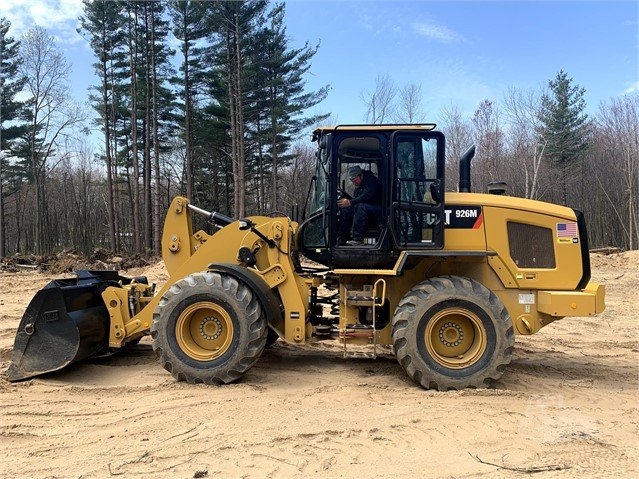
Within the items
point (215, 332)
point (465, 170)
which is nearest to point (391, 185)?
point (465, 170)

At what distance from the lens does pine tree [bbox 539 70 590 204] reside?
33750 mm

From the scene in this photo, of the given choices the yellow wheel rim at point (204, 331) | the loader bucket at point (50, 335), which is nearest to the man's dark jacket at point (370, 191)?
the yellow wheel rim at point (204, 331)

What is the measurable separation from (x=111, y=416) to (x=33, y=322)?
5.40 ft

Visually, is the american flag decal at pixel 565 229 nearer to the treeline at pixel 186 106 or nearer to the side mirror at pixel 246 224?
the side mirror at pixel 246 224

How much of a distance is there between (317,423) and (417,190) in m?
2.69

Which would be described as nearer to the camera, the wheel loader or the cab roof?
the wheel loader

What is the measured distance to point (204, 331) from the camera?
5.31 metres

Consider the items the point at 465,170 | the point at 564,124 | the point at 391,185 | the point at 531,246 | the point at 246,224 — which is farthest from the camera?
the point at 564,124

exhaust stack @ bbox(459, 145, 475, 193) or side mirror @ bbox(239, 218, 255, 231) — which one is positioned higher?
exhaust stack @ bbox(459, 145, 475, 193)

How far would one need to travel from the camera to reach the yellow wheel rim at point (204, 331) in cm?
518

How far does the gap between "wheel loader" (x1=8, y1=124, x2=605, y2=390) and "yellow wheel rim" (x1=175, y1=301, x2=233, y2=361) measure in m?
0.01

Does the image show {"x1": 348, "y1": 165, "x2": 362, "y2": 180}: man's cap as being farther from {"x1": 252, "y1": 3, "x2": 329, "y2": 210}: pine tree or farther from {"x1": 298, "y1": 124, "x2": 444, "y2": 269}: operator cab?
{"x1": 252, "y1": 3, "x2": 329, "y2": 210}: pine tree

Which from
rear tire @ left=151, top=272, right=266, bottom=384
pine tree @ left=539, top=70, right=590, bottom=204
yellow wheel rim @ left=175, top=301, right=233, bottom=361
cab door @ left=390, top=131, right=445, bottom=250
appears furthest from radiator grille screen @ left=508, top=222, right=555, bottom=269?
pine tree @ left=539, top=70, right=590, bottom=204

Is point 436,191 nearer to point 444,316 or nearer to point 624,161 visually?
point 444,316
